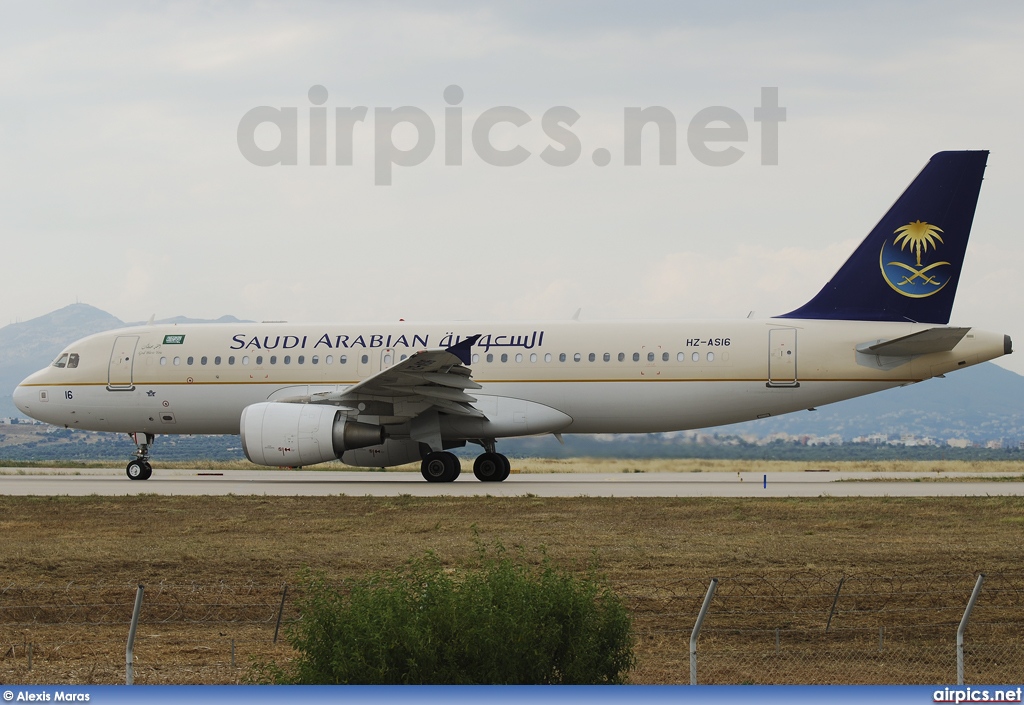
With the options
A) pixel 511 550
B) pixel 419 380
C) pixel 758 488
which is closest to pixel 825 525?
pixel 511 550

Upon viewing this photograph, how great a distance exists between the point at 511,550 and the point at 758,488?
1203 cm

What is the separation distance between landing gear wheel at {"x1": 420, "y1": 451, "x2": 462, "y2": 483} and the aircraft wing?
3.73 feet

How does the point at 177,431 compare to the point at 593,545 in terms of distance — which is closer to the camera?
the point at 593,545

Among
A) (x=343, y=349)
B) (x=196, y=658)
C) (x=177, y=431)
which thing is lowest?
(x=196, y=658)

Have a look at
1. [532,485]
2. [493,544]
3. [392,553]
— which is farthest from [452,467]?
[392,553]

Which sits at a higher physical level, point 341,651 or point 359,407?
point 359,407

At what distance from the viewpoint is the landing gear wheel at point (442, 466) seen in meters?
26.9

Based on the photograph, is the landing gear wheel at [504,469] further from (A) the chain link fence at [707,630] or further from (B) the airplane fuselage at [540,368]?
(A) the chain link fence at [707,630]

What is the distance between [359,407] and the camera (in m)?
26.1

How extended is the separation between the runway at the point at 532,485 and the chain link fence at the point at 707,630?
1069cm

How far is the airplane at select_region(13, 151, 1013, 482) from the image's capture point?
83.4ft

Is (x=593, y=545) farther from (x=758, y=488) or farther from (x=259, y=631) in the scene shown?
(x=758, y=488)

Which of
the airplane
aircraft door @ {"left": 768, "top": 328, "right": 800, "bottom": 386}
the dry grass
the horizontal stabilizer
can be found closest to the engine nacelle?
the airplane

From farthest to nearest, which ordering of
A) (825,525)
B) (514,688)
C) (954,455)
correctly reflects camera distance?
(954,455), (825,525), (514,688)
